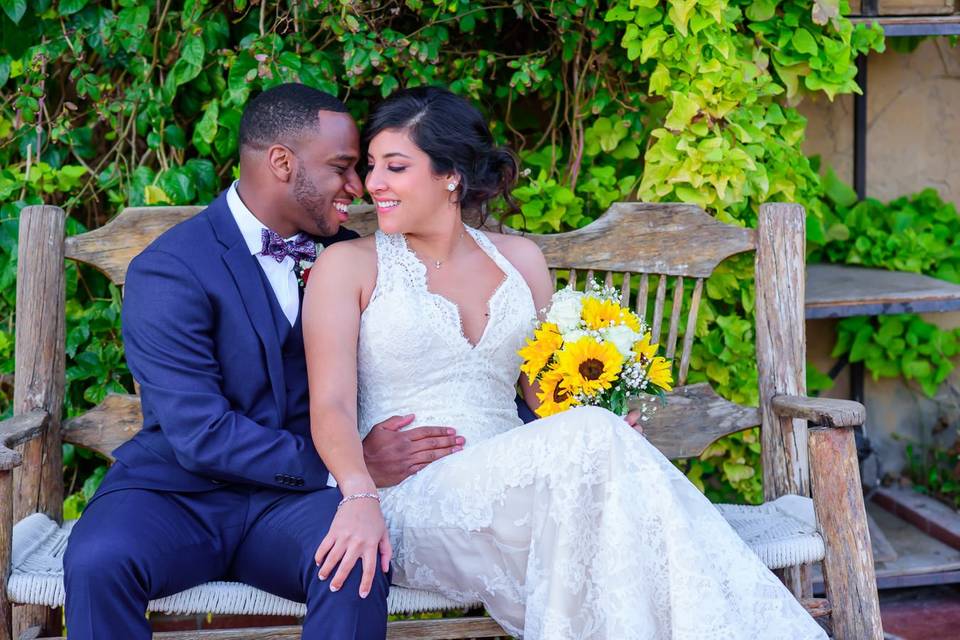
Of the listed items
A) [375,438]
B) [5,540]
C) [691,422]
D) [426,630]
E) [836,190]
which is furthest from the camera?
[836,190]

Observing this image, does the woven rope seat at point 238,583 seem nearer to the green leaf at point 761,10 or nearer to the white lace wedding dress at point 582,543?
the white lace wedding dress at point 582,543

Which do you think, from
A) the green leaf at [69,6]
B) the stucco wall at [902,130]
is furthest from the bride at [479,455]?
the stucco wall at [902,130]

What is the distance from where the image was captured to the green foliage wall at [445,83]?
138 inches

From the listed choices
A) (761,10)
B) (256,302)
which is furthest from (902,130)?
(256,302)

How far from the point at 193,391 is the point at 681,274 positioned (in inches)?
61.1

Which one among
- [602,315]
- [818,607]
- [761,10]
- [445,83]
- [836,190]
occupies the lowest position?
[818,607]

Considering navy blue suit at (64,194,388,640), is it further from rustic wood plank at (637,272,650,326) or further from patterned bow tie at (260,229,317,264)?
rustic wood plank at (637,272,650,326)

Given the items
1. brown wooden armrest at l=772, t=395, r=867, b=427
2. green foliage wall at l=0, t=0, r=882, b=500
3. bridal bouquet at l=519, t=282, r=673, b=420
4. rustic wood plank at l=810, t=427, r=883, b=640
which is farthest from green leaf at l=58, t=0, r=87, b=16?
rustic wood plank at l=810, t=427, r=883, b=640

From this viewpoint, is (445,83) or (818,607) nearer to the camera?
(818,607)

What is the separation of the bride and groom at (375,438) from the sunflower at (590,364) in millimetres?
239

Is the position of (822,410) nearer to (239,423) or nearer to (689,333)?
(689,333)

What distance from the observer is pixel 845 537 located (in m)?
2.84

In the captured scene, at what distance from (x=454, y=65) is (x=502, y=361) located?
1.19m

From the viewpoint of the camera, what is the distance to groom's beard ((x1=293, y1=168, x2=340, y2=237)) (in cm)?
296
